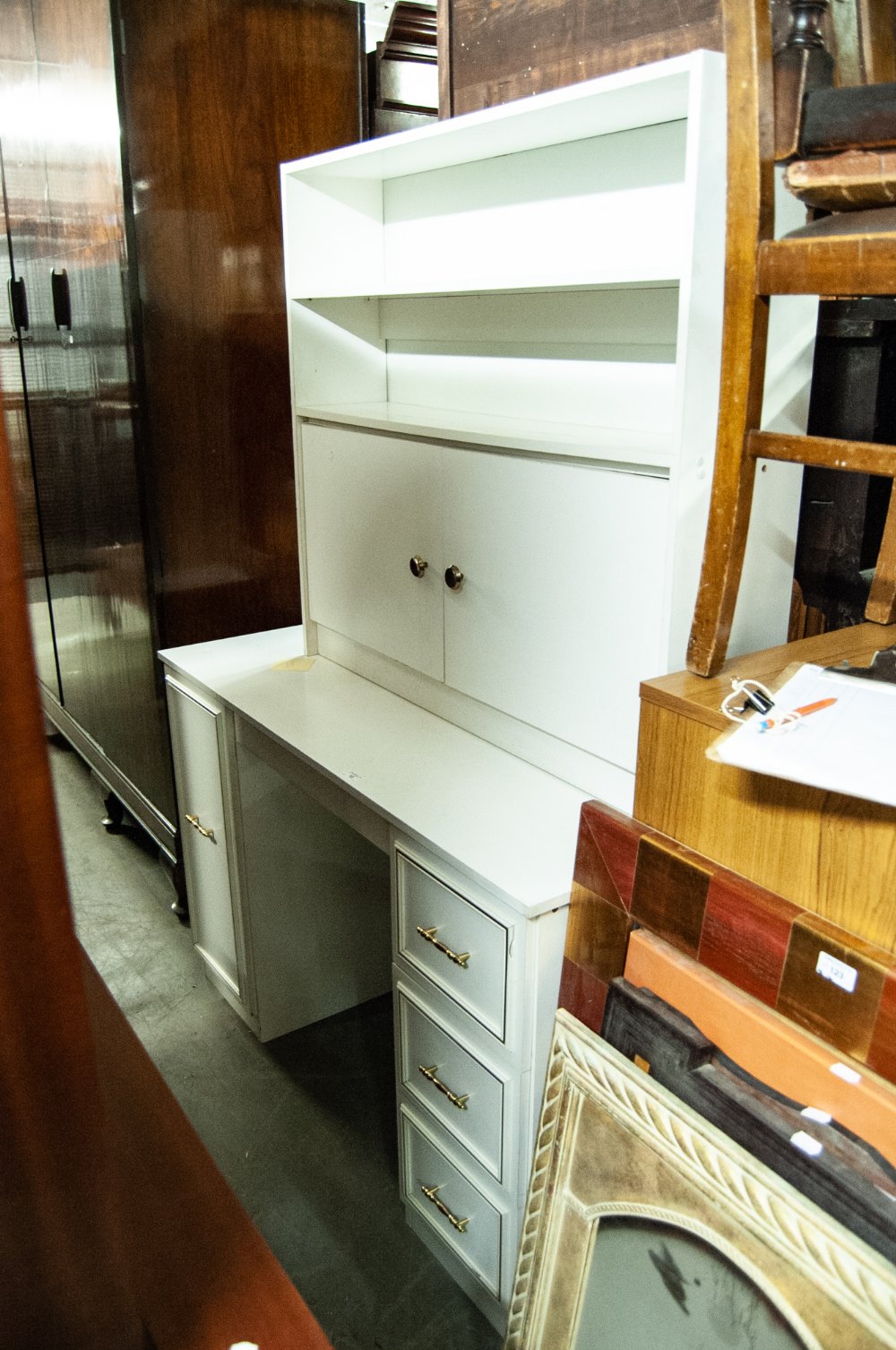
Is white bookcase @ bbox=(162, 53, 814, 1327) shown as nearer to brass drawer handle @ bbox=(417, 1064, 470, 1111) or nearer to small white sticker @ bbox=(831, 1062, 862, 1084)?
brass drawer handle @ bbox=(417, 1064, 470, 1111)

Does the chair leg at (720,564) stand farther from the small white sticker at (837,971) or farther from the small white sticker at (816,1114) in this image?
the small white sticker at (816,1114)

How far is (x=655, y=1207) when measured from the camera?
1058 mm

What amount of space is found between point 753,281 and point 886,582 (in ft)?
1.49

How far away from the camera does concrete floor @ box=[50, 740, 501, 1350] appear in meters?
1.67

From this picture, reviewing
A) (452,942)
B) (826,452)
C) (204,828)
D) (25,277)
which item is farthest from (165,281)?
(826,452)

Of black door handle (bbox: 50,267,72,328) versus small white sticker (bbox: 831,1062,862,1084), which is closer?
small white sticker (bbox: 831,1062,862,1084)

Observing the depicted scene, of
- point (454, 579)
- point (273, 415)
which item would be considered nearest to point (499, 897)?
point (454, 579)

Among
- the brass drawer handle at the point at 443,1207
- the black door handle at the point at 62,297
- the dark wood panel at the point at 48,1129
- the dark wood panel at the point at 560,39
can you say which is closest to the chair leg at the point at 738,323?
the dark wood panel at the point at 560,39

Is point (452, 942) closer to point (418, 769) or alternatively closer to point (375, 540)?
point (418, 769)

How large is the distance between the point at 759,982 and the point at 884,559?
0.60 m

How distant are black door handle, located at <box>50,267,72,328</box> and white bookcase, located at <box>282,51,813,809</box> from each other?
2.79 feet

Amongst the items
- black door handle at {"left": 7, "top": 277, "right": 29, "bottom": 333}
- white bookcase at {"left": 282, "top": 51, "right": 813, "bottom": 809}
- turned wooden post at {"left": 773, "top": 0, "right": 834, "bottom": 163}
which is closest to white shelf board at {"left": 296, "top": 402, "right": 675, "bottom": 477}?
white bookcase at {"left": 282, "top": 51, "right": 813, "bottom": 809}

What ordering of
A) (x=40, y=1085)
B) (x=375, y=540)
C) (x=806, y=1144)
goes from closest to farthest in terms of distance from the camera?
1. (x=40, y=1085)
2. (x=806, y=1144)
3. (x=375, y=540)

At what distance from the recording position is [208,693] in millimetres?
2162
